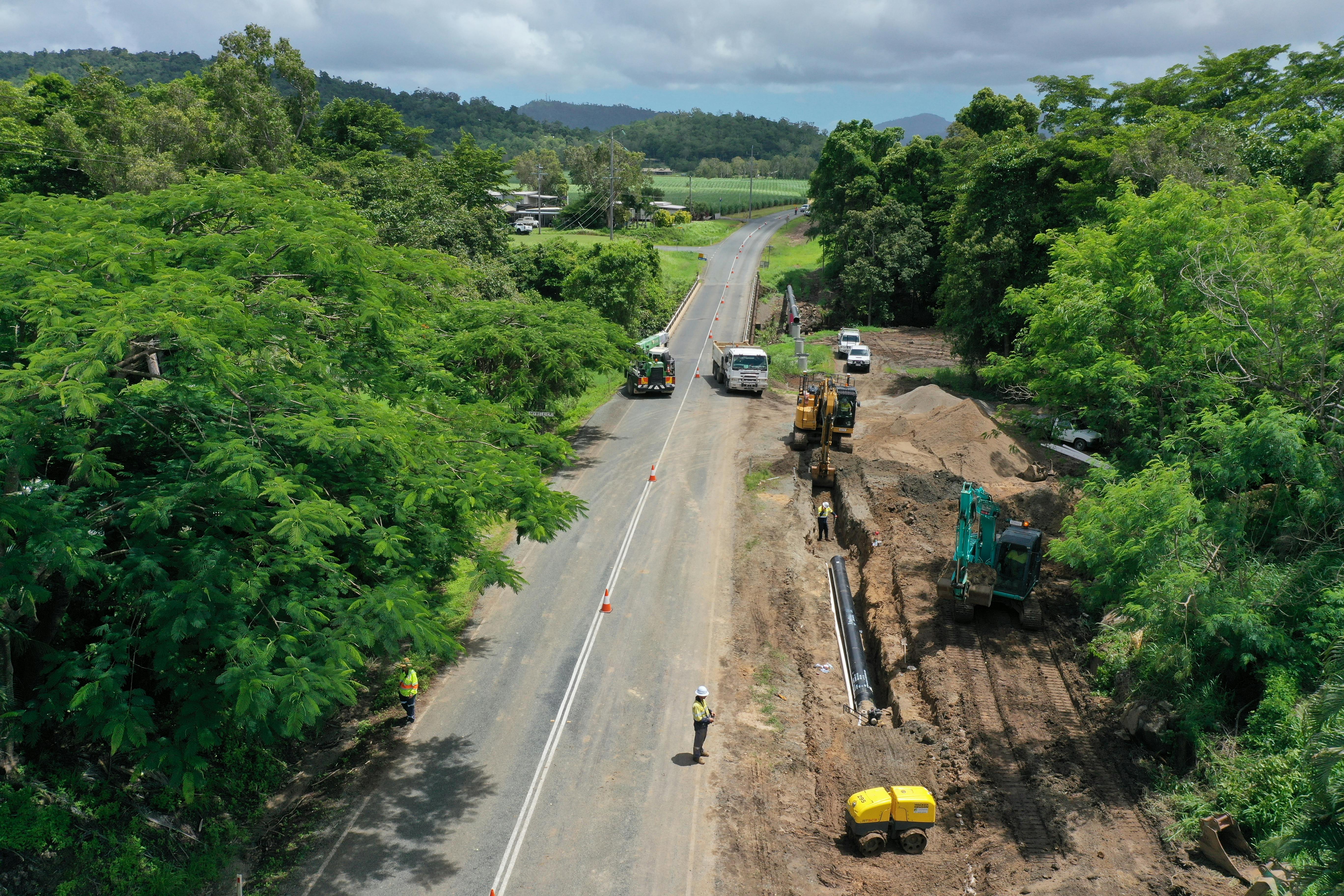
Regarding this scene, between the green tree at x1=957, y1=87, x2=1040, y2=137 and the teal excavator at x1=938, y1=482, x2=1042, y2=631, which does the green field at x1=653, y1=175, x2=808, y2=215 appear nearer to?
the green tree at x1=957, y1=87, x2=1040, y2=137

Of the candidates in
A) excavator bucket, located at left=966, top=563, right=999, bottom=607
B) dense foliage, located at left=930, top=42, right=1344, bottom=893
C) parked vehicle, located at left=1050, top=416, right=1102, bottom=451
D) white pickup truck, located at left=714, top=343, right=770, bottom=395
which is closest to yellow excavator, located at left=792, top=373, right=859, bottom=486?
dense foliage, located at left=930, top=42, right=1344, bottom=893

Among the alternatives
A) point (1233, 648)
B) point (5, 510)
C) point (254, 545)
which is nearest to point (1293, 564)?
point (1233, 648)

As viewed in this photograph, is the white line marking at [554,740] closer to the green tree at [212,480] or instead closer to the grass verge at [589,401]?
the green tree at [212,480]

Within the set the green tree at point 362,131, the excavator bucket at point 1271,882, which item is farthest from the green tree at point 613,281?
the green tree at point 362,131

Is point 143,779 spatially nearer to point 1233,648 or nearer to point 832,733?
point 832,733

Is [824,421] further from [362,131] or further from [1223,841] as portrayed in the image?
[362,131]

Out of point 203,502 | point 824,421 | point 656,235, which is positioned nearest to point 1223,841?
point 203,502
